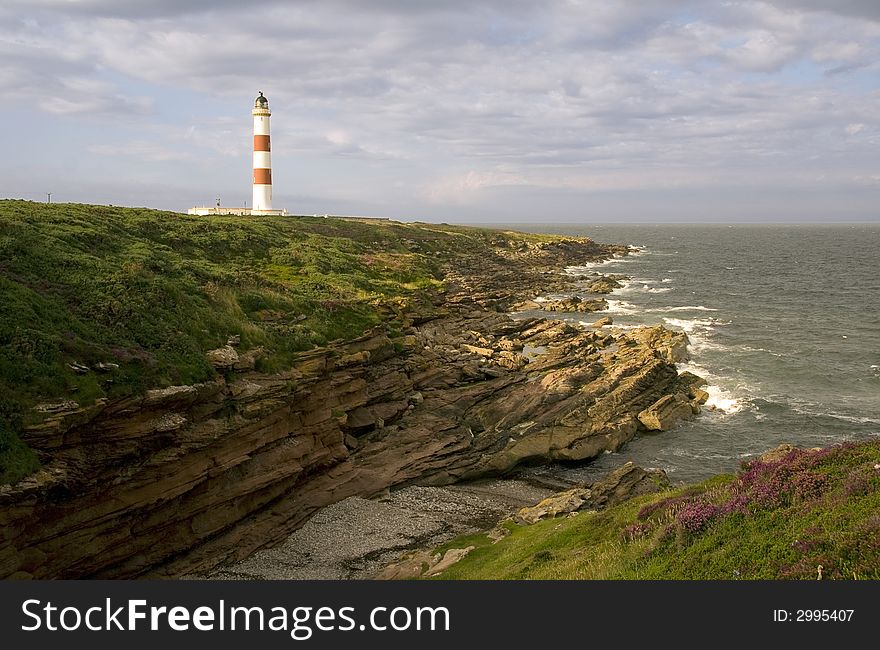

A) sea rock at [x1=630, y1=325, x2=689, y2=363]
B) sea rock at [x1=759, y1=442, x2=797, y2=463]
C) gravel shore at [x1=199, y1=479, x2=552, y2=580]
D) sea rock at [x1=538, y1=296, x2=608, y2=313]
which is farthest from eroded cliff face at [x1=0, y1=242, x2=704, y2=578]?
sea rock at [x1=538, y1=296, x2=608, y2=313]

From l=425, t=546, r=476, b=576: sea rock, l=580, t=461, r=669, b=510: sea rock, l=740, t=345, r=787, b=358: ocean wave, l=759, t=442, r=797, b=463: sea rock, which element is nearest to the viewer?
l=759, t=442, r=797, b=463: sea rock

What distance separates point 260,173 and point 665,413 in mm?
64399

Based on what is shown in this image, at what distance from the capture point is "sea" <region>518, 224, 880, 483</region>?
34188 mm

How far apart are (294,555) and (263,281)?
24415 mm

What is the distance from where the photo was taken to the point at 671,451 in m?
34.1

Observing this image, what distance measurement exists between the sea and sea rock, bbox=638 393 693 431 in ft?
1.96

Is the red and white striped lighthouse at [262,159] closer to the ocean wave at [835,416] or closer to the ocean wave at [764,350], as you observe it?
the ocean wave at [764,350]

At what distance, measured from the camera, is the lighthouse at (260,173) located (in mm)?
78438

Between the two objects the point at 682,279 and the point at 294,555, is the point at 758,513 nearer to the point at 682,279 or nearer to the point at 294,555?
the point at 294,555

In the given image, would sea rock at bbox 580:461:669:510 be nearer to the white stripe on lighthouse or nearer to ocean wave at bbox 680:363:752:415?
ocean wave at bbox 680:363:752:415

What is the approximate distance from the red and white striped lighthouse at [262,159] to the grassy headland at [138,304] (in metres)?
24.3

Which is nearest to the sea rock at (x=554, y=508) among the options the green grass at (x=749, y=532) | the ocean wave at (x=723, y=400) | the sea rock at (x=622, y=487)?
the sea rock at (x=622, y=487)

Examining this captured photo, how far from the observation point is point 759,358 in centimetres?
5156
